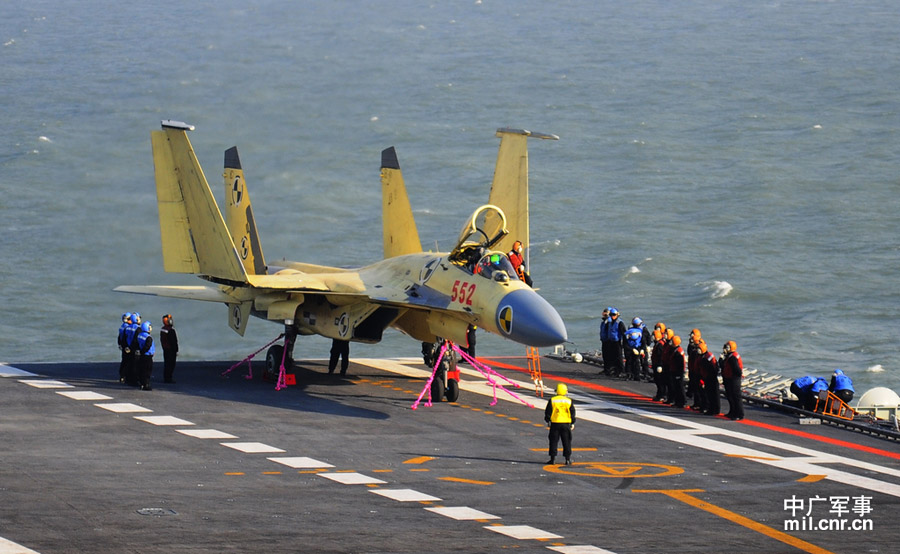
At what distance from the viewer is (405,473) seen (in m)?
23.4

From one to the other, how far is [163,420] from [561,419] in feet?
29.8

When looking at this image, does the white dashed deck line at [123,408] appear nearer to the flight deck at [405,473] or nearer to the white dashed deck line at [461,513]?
the flight deck at [405,473]

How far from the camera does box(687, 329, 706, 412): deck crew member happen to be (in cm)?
3034

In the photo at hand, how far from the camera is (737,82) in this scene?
101m

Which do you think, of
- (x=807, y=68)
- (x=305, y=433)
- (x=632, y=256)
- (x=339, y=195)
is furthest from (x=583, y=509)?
(x=807, y=68)

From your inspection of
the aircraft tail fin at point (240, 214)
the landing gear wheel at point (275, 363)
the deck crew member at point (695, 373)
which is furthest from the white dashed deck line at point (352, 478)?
the aircraft tail fin at point (240, 214)

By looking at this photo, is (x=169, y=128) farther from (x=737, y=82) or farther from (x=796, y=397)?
(x=737, y=82)

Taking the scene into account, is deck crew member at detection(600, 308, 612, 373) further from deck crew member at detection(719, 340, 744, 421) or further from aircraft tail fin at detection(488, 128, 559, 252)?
deck crew member at detection(719, 340, 744, 421)

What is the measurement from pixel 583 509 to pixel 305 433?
7908mm

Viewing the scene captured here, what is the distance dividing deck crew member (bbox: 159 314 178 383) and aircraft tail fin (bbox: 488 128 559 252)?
8.99 metres

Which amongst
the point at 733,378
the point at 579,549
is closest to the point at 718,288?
the point at 733,378

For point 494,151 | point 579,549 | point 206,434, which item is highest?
point 494,151

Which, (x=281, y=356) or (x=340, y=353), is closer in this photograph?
(x=281, y=356)

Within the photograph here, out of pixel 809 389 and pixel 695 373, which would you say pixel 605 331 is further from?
pixel 809 389
